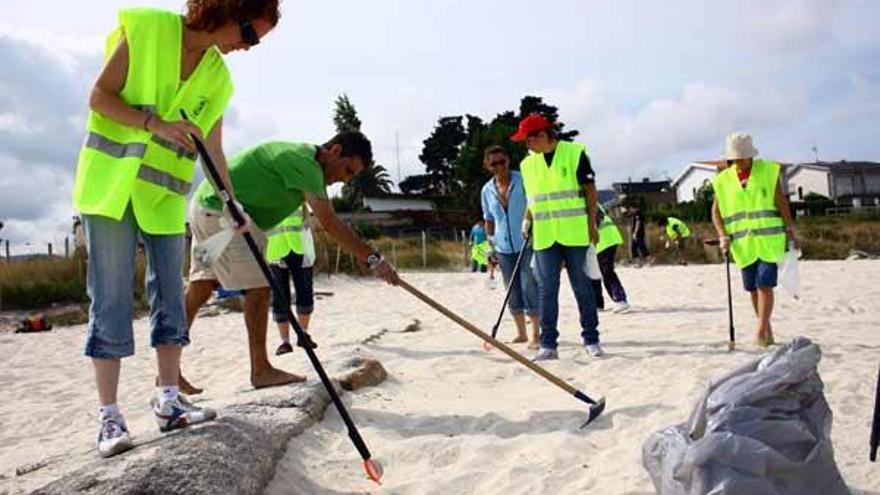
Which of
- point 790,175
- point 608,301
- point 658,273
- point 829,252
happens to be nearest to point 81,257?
point 608,301

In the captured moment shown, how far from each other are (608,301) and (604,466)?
7909 mm

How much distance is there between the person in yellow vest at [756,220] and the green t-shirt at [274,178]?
338cm

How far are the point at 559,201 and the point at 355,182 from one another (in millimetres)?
46656

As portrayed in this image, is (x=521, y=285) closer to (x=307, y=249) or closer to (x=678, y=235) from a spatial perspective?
(x=307, y=249)

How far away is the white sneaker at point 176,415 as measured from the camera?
3053 mm

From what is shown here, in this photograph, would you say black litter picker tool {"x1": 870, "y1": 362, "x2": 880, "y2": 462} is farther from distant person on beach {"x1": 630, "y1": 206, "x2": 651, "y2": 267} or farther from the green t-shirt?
distant person on beach {"x1": 630, "y1": 206, "x2": 651, "y2": 267}

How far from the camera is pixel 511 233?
669 cm

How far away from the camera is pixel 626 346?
20.2 feet

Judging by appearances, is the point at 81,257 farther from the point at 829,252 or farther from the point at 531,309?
the point at 829,252

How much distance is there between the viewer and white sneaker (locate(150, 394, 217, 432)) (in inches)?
120

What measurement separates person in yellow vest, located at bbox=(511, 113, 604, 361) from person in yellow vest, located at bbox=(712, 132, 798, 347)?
1139mm

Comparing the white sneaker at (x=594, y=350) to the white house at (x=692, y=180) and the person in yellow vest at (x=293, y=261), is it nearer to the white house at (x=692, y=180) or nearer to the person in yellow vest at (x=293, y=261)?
the person in yellow vest at (x=293, y=261)

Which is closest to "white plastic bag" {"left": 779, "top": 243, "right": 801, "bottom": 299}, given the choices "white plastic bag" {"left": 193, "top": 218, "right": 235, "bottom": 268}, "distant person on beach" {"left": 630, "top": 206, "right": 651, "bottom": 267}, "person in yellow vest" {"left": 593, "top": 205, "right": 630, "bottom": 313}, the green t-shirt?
"person in yellow vest" {"left": 593, "top": 205, "right": 630, "bottom": 313}

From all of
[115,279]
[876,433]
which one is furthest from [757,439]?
[115,279]
